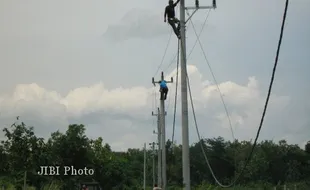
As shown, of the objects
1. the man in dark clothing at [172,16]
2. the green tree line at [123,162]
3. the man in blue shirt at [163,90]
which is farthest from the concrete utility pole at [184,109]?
the green tree line at [123,162]

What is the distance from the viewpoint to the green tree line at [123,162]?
4947 centimetres

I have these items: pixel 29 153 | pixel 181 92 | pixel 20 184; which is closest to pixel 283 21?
pixel 181 92

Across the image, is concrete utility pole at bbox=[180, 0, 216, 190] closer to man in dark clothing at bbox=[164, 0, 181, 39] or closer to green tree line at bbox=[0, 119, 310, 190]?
man in dark clothing at bbox=[164, 0, 181, 39]

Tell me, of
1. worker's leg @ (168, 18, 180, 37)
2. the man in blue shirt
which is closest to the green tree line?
the man in blue shirt

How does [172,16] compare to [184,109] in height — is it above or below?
above

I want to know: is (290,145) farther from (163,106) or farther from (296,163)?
(163,106)

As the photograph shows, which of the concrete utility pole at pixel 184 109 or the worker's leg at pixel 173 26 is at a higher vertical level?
the worker's leg at pixel 173 26

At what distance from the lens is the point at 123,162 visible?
67000mm

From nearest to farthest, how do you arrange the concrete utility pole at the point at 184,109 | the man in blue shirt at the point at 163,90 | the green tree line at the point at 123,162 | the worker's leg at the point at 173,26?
the concrete utility pole at the point at 184,109 < the worker's leg at the point at 173,26 < the man in blue shirt at the point at 163,90 < the green tree line at the point at 123,162

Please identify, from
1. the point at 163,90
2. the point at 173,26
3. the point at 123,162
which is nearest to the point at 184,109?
the point at 173,26

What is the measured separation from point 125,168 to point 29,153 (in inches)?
700

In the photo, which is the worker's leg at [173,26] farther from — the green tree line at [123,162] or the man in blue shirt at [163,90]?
the green tree line at [123,162]

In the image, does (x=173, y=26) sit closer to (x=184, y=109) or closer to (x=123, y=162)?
(x=184, y=109)

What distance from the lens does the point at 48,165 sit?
173 ft
